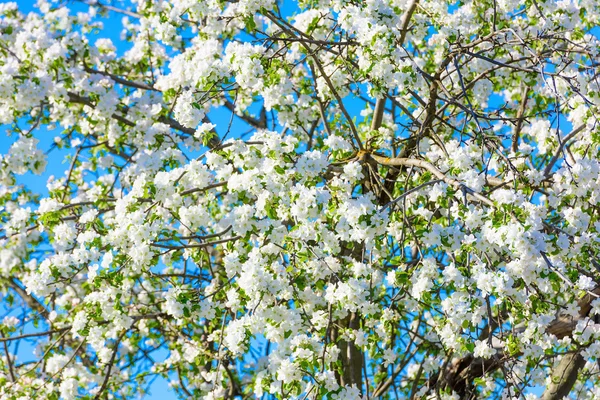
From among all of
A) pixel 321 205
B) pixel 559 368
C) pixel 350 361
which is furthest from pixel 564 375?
pixel 321 205

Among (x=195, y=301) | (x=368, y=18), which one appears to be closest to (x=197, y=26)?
(x=368, y=18)

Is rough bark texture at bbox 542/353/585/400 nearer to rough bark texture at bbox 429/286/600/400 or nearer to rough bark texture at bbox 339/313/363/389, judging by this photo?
rough bark texture at bbox 429/286/600/400

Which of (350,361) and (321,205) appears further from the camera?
(350,361)

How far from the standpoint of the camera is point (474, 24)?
22.3ft

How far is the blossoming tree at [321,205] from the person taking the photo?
14.3 ft

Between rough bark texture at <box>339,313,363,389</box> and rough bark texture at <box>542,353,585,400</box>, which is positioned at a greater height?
rough bark texture at <box>339,313,363,389</box>

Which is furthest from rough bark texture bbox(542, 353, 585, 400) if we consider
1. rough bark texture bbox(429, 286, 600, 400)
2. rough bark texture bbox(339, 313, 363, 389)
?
rough bark texture bbox(339, 313, 363, 389)

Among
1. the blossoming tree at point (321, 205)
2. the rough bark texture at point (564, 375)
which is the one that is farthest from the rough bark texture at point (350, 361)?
the rough bark texture at point (564, 375)

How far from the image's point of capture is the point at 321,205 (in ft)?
14.2

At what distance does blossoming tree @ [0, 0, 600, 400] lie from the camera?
14.3 ft

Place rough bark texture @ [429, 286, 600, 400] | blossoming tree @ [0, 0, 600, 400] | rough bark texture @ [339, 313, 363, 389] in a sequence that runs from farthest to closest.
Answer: rough bark texture @ [339, 313, 363, 389]
rough bark texture @ [429, 286, 600, 400]
blossoming tree @ [0, 0, 600, 400]

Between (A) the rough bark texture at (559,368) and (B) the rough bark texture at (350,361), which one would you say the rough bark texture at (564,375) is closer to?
(A) the rough bark texture at (559,368)

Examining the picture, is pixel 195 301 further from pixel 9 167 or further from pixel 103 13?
pixel 103 13

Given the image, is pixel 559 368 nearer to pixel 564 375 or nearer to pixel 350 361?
pixel 564 375
